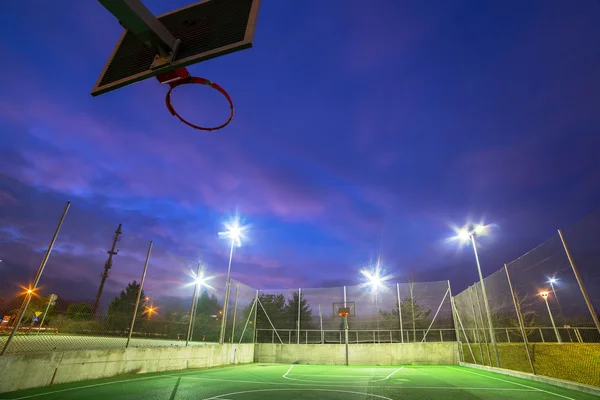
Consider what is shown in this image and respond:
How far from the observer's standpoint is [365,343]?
725 inches

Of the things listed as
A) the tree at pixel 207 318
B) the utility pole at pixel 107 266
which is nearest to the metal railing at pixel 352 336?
the tree at pixel 207 318

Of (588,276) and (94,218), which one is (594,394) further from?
(94,218)

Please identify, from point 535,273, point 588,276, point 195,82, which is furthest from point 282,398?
point 535,273

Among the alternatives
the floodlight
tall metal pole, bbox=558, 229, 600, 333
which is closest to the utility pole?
tall metal pole, bbox=558, 229, 600, 333

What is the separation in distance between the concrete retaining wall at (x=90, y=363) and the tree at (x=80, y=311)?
38.0 inches

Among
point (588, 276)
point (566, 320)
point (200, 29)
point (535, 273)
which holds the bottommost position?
point (566, 320)

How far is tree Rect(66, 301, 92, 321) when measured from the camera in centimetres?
809

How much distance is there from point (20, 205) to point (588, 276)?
46.8 feet

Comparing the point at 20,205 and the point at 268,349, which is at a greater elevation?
the point at 20,205

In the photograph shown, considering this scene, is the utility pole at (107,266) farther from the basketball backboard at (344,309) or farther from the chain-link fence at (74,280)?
the basketball backboard at (344,309)

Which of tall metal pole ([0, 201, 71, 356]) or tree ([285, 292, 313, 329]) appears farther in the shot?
tree ([285, 292, 313, 329])

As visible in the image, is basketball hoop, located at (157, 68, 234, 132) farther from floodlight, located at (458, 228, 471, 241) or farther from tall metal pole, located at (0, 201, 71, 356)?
floodlight, located at (458, 228, 471, 241)

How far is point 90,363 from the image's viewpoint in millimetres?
8297

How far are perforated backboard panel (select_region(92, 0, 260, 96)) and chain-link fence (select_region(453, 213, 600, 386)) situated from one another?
803 cm
